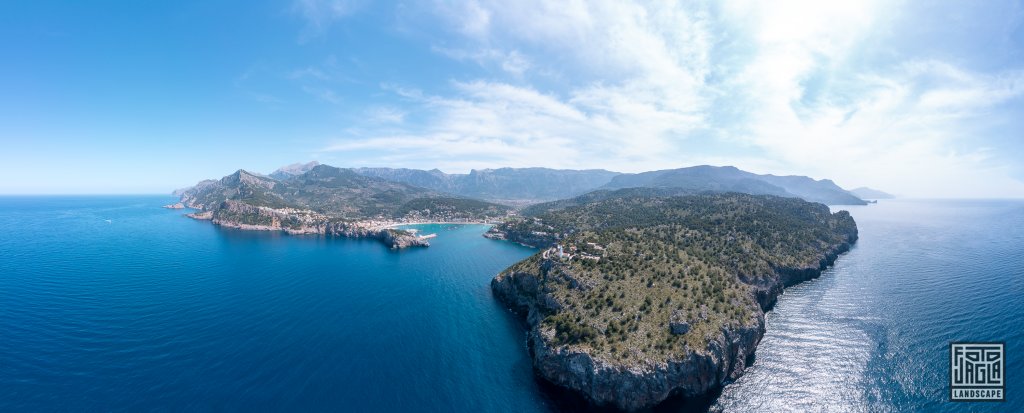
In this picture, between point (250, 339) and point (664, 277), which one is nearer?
point (250, 339)

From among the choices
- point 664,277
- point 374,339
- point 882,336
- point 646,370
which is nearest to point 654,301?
point 664,277

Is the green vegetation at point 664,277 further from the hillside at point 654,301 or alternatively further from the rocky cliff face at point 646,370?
the rocky cliff face at point 646,370

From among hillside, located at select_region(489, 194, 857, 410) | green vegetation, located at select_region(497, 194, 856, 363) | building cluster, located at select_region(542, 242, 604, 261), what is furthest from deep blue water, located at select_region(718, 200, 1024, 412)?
building cluster, located at select_region(542, 242, 604, 261)

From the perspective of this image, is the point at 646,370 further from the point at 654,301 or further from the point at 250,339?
the point at 250,339

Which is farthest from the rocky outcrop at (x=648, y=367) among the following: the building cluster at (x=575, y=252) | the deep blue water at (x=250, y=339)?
the building cluster at (x=575, y=252)

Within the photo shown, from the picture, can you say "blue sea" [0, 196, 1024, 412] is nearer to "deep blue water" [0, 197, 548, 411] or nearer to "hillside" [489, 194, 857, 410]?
"deep blue water" [0, 197, 548, 411]

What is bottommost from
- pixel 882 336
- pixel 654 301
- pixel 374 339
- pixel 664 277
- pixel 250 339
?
pixel 374 339
